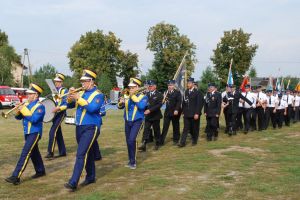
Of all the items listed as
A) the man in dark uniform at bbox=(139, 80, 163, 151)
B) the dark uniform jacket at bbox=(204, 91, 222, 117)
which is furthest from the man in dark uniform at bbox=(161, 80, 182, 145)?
the dark uniform jacket at bbox=(204, 91, 222, 117)

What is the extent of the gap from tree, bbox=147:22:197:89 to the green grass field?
43.6 m

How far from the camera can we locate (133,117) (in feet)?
30.7

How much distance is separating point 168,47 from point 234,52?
8.76m

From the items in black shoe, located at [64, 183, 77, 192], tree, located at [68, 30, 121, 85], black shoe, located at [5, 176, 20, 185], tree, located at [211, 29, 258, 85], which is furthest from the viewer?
tree, located at [68, 30, 121, 85]

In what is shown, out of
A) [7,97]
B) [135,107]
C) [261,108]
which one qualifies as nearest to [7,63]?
[7,97]

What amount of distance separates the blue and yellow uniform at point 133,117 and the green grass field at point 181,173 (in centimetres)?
40

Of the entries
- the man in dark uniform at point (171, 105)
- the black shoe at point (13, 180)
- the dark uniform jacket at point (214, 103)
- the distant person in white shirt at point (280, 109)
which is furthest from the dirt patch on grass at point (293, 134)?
the black shoe at point (13, 180)

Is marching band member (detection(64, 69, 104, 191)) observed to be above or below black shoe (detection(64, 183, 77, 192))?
above

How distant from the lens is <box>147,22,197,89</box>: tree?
185 ft

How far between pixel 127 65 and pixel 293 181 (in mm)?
58256

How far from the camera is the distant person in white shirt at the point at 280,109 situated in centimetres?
1891

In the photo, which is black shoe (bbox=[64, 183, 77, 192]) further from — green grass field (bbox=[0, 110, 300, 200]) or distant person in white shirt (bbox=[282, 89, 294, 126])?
distant person in white shirt (bbox=[282, 89, 294, 126])

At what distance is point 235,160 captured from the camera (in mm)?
9875

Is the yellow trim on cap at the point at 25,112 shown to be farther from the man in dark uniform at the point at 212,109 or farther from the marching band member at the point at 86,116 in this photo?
the man in dark uniform at the point at 212,109
